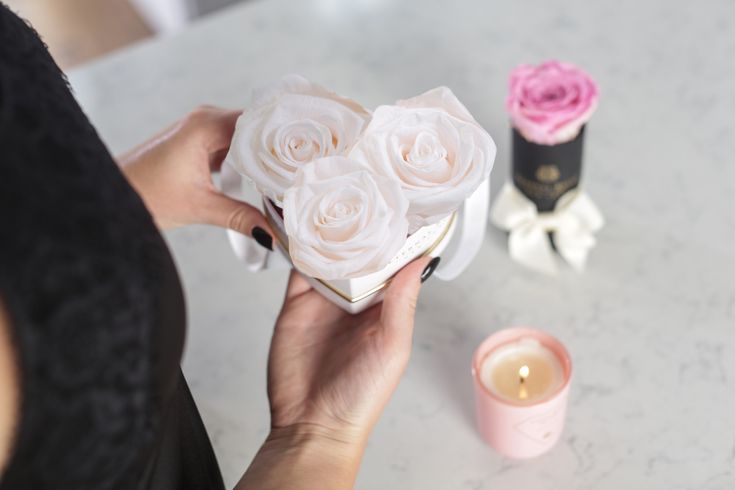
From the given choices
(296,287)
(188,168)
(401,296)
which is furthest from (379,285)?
(188,168)

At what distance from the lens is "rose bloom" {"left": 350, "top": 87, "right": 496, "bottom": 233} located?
680mm

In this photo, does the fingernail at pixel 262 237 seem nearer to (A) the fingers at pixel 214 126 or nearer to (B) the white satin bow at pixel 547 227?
(A) the fingers at pixel 214 126

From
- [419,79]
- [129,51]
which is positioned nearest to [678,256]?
[419,79]

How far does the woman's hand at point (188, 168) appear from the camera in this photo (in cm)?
91

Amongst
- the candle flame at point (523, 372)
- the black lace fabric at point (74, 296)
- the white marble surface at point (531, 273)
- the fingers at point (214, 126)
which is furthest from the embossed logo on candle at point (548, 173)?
the black lace fabric at point (74, 296)

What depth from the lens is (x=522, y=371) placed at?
828 mm

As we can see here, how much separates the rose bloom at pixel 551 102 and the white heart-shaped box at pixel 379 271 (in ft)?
0.56

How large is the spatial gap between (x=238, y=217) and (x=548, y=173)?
0.34 metres

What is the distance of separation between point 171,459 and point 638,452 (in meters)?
0.46

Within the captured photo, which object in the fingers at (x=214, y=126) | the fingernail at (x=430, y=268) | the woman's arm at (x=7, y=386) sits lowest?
the fingernail at (x=430, y=268)

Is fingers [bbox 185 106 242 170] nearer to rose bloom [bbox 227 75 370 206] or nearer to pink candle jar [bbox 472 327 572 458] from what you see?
rose bloom [bbox 227 75 370 206]

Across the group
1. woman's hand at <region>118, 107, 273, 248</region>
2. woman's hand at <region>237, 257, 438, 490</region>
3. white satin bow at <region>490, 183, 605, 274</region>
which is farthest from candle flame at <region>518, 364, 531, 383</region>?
woman's hand at <region>118, 107, 273, 248</region>

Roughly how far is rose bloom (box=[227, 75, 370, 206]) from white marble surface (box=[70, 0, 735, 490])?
1.07 ft

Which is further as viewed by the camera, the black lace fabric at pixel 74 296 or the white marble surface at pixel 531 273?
the white marble surface at pixel 531 273
